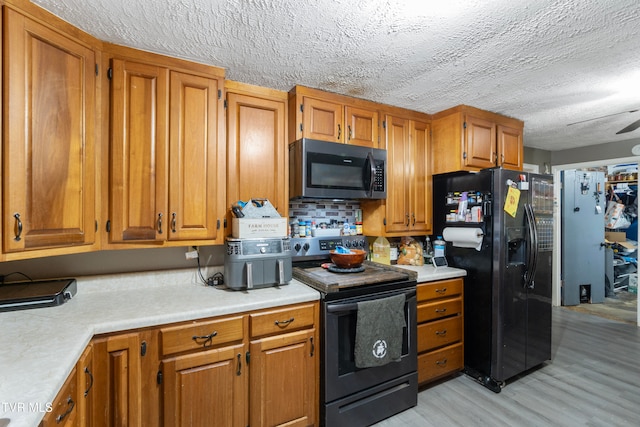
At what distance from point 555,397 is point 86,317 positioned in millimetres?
3020

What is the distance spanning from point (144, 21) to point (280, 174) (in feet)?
3.59

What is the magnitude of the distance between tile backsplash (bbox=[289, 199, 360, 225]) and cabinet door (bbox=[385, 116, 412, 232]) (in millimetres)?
331

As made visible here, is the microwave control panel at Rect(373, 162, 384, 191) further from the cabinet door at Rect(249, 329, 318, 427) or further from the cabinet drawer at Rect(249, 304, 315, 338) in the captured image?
the cabinet door at Rect(249, 329, 318, 427)

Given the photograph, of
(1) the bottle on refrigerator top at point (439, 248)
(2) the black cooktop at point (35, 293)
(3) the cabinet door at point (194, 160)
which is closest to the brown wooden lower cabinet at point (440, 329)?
(1) the bottle on refrigerator top at point (439, 248)

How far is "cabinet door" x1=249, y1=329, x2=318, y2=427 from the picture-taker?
1.65 meters

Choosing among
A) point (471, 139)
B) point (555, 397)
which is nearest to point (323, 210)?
point (471, 139)

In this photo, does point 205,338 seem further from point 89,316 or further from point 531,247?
point 531,247

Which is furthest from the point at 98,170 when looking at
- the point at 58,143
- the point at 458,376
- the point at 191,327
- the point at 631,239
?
the point at 631,239

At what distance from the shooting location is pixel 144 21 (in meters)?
1.44

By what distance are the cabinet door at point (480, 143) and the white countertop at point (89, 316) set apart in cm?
102

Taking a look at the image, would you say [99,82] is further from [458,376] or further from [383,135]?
[458,376]

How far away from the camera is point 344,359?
6.04 ft

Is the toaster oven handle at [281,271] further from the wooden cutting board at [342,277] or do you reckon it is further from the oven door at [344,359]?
the oven door at [344,359]

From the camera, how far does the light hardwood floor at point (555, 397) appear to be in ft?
6.47
